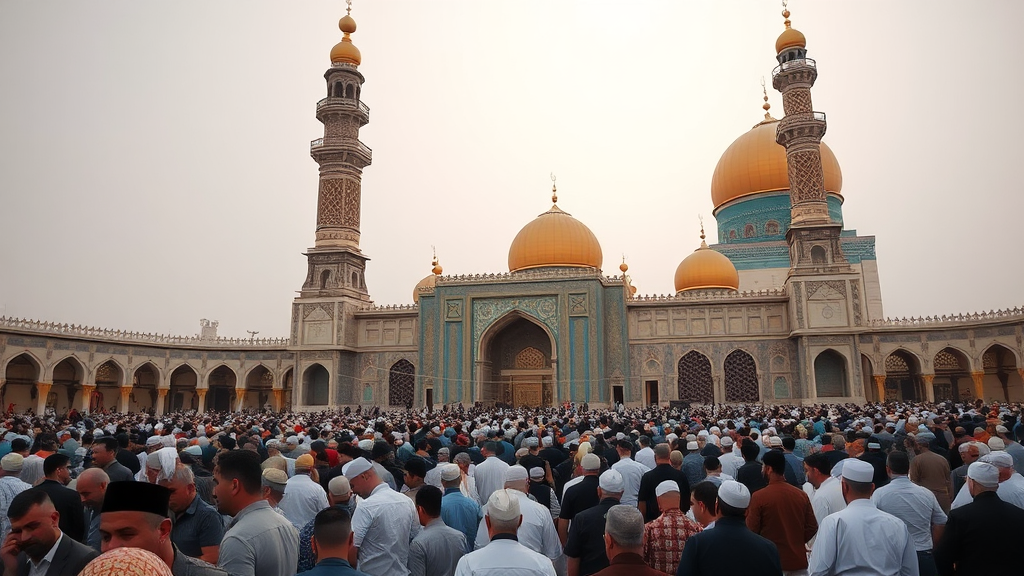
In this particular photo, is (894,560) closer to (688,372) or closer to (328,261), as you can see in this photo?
(688,372)

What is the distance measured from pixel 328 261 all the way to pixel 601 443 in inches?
887

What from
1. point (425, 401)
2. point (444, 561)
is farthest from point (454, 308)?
point (444, 561)

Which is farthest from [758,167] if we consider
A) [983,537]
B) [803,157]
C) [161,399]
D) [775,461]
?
[983,537]

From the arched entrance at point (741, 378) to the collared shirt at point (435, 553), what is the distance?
23269mm

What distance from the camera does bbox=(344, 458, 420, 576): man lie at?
377 cm

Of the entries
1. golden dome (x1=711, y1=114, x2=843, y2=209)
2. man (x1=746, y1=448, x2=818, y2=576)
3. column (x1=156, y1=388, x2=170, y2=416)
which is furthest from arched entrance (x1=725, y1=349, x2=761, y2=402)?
man (x1=746, y1=448, x2=818, y2=576)

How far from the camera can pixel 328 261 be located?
93.1ft

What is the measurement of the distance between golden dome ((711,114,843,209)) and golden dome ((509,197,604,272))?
7456 mm

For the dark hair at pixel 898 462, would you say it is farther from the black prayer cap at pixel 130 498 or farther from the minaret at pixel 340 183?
the minaret at pixel 340 183

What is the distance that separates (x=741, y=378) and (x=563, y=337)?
639 cm

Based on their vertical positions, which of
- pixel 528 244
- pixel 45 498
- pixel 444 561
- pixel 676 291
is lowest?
pixel 444 561

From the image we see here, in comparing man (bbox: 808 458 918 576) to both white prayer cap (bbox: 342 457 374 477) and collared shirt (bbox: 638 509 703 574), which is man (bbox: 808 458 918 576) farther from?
white prayer cap (bbox: 342 457 374 477)

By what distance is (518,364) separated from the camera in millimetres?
28344

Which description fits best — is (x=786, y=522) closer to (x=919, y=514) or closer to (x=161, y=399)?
(x=919, y=514)
